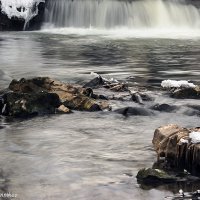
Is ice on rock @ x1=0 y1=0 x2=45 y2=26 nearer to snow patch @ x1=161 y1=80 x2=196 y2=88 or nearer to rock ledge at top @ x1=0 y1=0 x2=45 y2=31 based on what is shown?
rock ledge at top @ x1=0 y1=0 x2=45 y2=31

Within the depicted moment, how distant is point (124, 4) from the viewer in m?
42.2

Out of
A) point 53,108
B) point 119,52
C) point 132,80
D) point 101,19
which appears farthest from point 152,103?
point 101,19

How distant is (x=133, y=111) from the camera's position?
34.8 feet

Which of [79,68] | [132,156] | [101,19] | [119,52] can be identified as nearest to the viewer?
[132,156]

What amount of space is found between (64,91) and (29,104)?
1.57 meters

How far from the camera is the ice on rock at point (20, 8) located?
41072 millimetres

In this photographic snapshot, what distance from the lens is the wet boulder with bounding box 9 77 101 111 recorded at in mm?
10992

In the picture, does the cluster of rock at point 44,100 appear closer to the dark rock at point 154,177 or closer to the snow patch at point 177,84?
→ the snow patch at point 177,84

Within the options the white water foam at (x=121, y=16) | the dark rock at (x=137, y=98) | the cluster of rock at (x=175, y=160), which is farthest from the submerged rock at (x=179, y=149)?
the white water foam at (x=121, y=16)

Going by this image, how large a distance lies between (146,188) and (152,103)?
553 cm

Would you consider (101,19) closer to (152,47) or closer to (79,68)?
(152,47)

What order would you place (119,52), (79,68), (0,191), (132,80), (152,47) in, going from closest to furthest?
(0,191) → (132,80) → (79,68) → (119,52) → (152,47)

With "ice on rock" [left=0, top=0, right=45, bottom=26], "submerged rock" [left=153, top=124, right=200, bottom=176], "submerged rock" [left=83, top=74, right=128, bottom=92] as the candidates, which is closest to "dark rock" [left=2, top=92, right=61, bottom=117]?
"submerged rock" [left=83, top=74, right=128, bottom=92]

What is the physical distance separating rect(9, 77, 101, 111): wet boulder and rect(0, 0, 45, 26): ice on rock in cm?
2978
